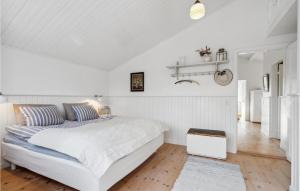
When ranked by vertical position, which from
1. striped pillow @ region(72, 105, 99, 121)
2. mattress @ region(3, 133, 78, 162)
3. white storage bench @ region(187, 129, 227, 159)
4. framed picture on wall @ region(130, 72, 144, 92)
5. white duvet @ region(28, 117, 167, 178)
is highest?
framed picture on wall @ region(130, 72, 144, 92)

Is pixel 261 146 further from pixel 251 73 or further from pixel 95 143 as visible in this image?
pixel 251 73

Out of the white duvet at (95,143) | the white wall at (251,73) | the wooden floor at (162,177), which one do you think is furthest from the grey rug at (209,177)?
the white wall at (251,73)

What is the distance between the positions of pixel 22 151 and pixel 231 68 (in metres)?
3.89

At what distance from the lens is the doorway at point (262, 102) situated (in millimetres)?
3414

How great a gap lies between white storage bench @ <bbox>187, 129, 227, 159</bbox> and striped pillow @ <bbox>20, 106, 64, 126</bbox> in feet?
8.11

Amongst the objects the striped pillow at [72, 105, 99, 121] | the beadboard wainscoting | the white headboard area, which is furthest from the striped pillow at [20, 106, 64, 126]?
the beadboard wainscoting

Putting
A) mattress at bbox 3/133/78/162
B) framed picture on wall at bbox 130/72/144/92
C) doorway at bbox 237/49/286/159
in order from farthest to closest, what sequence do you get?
1. framed picture on wall at bbox 130/72/144/92
2. doorway at bbox 237/49/286/159
3. mattress at bbox 3/133/78/162

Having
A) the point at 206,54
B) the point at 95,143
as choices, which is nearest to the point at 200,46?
the point at 206,54

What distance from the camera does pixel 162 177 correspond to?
2.25 metres

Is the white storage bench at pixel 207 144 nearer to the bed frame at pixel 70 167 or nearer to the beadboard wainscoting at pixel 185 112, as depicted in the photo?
the beadboard wainscoting at pixel 185 112

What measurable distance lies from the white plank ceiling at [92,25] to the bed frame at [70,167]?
5.67 feet

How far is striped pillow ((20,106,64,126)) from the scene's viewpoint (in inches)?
94.7

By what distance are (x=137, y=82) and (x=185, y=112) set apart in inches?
60.0

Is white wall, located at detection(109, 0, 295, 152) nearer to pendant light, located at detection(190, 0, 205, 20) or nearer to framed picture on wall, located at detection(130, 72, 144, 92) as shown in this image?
framed picture on wall, located at detection(130, 72, 144, 92)
